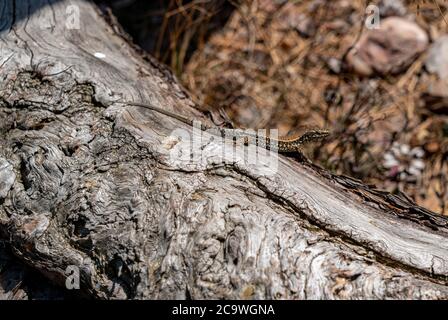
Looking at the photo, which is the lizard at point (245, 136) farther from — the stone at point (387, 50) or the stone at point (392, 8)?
the stone at point (392, 8)

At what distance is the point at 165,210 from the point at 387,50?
348cm

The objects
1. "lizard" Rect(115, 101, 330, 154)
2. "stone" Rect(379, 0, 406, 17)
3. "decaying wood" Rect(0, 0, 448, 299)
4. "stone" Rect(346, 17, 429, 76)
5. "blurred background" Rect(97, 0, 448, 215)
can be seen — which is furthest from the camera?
"stone" Rect(379, 0, 406, 17)

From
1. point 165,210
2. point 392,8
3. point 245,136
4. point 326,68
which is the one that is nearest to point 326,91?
point 326,68

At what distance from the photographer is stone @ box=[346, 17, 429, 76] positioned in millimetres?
5336

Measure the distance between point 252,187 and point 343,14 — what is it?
3.57m

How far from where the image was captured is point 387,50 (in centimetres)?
535

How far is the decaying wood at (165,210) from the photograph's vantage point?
99.3 inches

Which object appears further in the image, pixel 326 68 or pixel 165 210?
pixel 326 68

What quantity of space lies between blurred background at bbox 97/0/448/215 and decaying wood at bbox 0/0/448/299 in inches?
64.5

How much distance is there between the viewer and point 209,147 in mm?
2939

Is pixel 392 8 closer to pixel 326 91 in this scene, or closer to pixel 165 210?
pixel 326 91

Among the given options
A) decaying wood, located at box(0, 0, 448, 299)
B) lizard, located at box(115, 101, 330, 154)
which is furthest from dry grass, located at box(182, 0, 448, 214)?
decaying wood, located at box(0, 0, 448, 299)

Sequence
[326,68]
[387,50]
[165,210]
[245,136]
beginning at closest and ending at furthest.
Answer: [165,210] < [245,136] < [387,50] < [326,68]

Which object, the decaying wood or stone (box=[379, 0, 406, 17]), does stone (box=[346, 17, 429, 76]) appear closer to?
stone (box=[379, 0, 406, 17])
